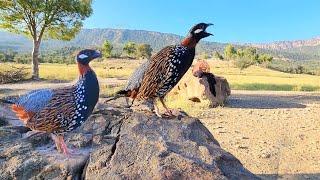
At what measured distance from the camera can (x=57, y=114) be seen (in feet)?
16.1

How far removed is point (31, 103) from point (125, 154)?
3.51ft

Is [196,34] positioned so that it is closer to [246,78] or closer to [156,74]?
[156,74]

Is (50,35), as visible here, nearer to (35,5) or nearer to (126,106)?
(35,5)

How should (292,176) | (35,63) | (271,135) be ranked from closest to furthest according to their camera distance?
1. (292,176)
2. (271,135)
3. (35,63)

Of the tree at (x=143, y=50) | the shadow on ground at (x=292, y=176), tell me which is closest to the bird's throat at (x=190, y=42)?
the shadow on ground at (x=292, y=176)

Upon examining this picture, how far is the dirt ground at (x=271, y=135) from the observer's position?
31.4 ft

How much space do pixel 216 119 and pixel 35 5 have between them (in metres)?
22.6

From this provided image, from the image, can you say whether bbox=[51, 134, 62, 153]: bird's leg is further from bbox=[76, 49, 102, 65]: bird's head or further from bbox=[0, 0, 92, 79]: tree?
bbox=[0, 0, 92, 79]: tree

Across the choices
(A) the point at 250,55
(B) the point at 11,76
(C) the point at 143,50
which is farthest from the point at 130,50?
(B) the point at 11,76

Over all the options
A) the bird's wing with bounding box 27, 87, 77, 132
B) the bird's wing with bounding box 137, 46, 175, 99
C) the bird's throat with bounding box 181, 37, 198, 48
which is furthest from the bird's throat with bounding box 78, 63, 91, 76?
the bird's throat with bounding box 181, 37, 198, 48

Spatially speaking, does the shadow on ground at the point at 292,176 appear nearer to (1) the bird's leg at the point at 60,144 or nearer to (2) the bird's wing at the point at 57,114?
(1) the bird's leg at the point at 60,144

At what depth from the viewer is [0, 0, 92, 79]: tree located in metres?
34.2

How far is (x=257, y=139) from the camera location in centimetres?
1195

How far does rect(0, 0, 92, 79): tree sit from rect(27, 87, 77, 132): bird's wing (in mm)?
29053
